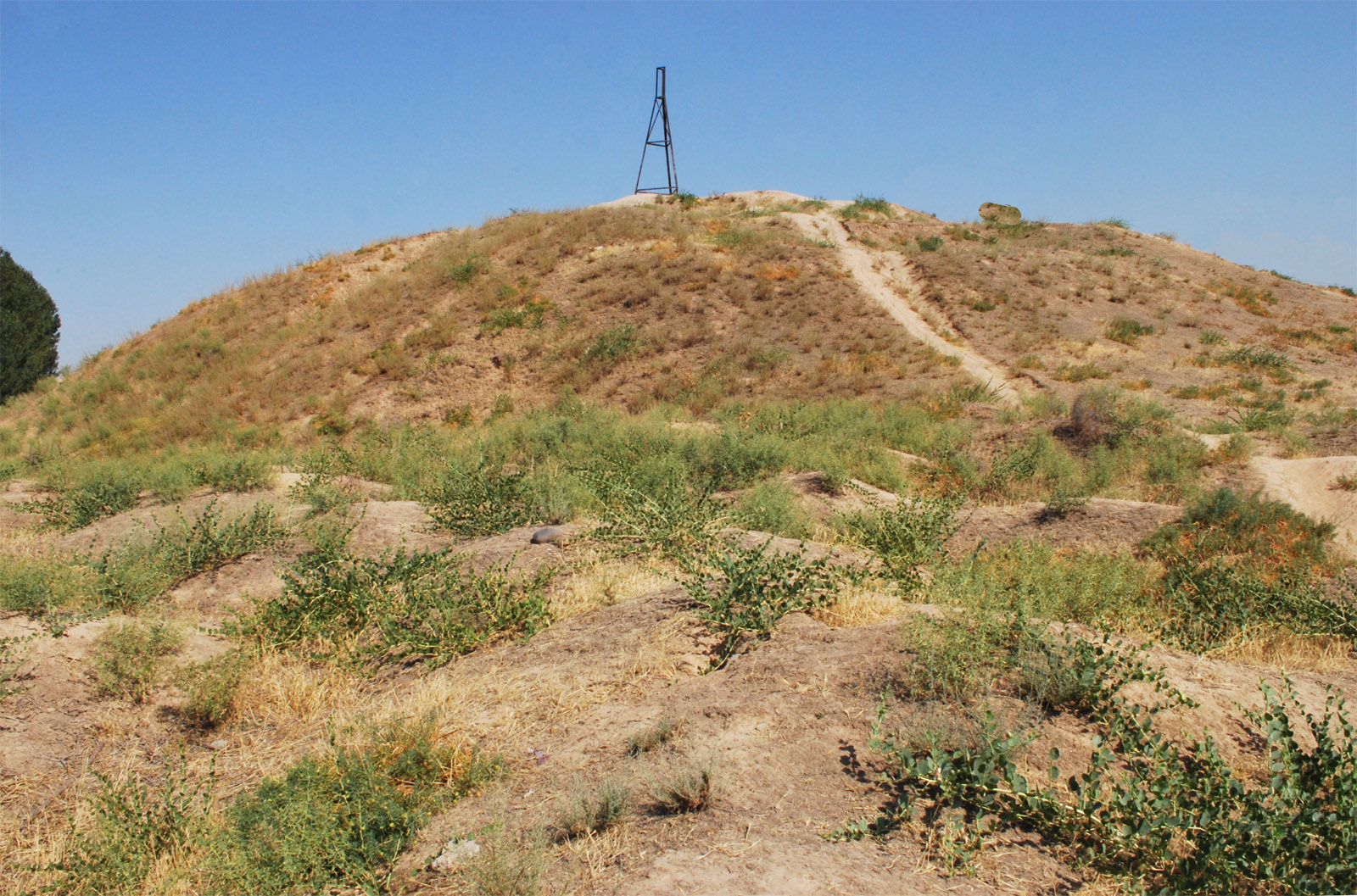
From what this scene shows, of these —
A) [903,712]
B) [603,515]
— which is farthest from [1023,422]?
[903,712]

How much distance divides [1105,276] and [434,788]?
2252 centimetres

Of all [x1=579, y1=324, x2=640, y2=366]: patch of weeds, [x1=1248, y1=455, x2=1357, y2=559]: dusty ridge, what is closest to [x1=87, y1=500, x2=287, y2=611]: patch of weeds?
[x1=579, y1=324, x2=640, y2=366]: patch of weeds

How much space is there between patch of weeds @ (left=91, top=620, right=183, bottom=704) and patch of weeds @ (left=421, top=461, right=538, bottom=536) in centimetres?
285

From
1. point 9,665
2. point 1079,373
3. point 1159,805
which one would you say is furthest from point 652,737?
point 1079,373

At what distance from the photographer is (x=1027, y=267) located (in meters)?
21.3

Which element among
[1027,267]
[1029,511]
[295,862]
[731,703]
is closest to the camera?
[295,862]

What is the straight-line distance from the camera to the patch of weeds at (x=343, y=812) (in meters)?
2.89

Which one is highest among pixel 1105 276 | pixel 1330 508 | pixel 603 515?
pixel 1105 276

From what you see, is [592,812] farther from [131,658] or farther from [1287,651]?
[1287,651]

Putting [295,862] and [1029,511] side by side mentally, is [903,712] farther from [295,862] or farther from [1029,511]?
[1029,511]

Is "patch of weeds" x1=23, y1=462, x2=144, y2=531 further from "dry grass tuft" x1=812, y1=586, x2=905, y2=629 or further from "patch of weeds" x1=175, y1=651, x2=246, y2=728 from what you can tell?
"dry grass tuft" x1=812, y1=586, x2=905, y2=629

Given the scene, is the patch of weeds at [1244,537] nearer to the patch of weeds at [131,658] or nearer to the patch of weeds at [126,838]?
the patch of weeds at [126,838]

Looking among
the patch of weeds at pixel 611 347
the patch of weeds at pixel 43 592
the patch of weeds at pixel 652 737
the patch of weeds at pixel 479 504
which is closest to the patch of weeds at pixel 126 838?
the patch of weeds at pixel 652 737

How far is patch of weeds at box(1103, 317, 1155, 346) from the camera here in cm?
1722
